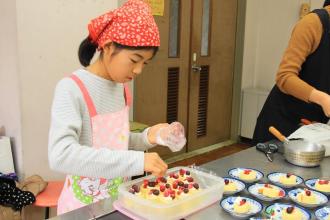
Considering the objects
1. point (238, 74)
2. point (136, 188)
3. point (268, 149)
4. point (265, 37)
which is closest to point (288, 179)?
point (268, 149)

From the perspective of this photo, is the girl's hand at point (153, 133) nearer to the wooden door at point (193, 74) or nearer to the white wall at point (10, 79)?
the white wall at point (10, 79)

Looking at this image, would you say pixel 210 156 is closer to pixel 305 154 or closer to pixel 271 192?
pixel 305 154

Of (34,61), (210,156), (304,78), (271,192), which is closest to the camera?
(271,192)

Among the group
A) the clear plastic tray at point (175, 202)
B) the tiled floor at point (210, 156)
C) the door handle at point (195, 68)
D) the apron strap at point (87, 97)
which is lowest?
the tiled floor at point (210, 156)

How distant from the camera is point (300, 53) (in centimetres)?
175

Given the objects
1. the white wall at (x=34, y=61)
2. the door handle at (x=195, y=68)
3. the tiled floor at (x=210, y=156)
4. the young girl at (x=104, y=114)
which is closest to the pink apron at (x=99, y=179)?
the young girl at (x=104, y=114)

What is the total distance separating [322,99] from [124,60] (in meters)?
0.90

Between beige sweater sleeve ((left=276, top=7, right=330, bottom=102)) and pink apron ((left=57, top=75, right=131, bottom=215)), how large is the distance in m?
0.82

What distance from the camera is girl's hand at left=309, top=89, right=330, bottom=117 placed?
1.60m

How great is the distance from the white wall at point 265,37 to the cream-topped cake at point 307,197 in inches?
127

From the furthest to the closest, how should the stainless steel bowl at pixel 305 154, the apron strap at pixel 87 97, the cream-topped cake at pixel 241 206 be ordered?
the stainless steel bowl at pixel 305 154 < the apron strap at pixel 87 97 < the cream-topped cake at pixel 241 206

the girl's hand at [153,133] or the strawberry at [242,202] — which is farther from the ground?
the girl's hand at [153,133]

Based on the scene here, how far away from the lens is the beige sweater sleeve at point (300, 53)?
171cm

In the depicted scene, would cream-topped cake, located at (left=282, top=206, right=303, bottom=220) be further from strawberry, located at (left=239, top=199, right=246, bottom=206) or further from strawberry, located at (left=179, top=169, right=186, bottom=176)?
strawberry, located at (left=179, top=169, right=186, bottom=176)
